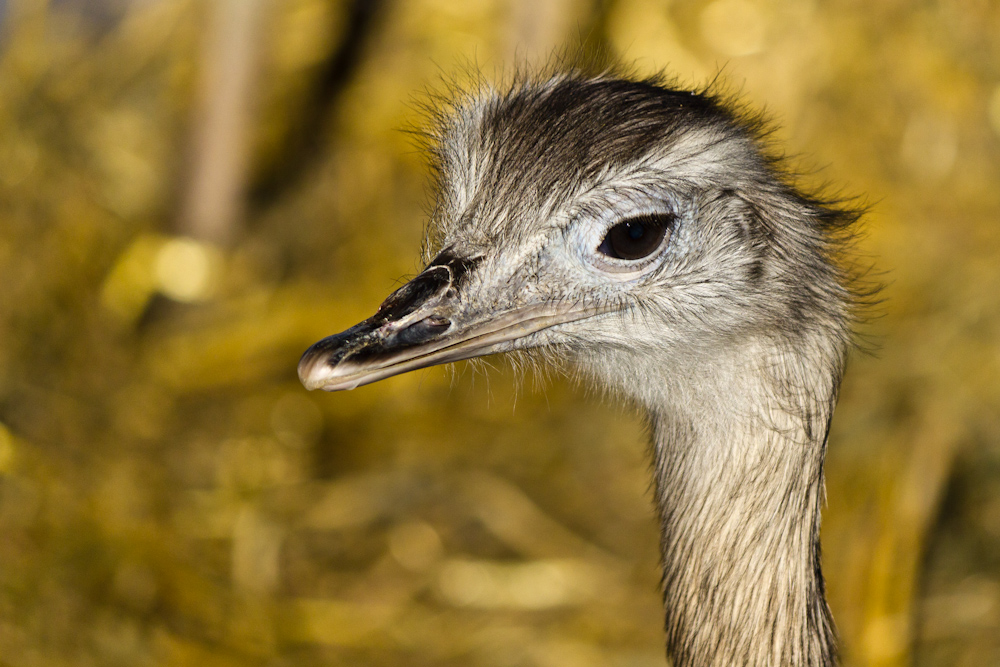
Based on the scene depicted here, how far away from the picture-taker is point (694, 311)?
1.61m

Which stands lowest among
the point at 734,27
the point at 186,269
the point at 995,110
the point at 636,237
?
the point at 636,237

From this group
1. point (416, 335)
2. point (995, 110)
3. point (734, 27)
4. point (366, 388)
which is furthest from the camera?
point (734, 27)

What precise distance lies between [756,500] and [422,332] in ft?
2.03

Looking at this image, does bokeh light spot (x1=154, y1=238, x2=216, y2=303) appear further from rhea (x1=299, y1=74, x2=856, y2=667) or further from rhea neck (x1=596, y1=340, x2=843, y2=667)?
rhea neck (x1=596, y1=340, x2=843, y2=667)

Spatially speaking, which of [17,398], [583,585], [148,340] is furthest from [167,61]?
[583,585]

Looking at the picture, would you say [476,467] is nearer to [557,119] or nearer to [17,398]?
[17,398]

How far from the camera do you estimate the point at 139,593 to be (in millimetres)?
2863

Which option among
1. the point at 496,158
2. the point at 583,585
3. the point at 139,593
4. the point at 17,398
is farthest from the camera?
the point at 17,398

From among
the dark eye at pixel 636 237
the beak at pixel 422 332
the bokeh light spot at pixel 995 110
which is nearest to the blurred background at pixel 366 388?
the bokeh light spot at pixel 995 110

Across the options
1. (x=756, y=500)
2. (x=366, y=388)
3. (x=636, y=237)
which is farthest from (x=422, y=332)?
(x=366, y=388)

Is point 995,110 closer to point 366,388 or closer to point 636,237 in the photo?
point 366,388

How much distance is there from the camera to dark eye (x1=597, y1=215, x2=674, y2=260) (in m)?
1.59

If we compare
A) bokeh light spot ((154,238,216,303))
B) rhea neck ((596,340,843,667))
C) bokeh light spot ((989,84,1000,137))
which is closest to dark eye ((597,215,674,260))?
rhea neck ((596,340,843,667))

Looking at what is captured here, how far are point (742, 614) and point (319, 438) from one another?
6.99ft
